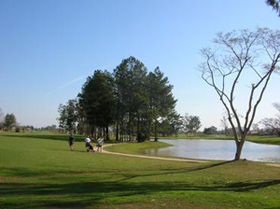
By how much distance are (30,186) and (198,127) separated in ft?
554

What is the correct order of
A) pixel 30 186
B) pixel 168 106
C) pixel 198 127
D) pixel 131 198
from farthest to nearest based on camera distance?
pixel 198 127 < pixel 168 106 < pixel 30 186 < pixel 131 198

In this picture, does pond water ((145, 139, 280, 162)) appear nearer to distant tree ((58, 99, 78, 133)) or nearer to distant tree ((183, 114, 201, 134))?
distant tree ((58, 99, 78, 133))

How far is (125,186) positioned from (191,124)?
161 metres

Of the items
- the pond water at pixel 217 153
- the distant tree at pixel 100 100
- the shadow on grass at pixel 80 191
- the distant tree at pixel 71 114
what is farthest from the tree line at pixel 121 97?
the shadow on grass at pixel 80 191

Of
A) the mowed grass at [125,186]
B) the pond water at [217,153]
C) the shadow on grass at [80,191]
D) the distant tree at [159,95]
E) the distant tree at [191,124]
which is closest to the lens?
the shadow on grass at [80,191]

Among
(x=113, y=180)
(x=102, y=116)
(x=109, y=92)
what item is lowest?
(x=113, y=180)

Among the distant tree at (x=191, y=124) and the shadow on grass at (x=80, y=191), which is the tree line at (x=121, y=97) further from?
the distant tree at (x=191, y=124)

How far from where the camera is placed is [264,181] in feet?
54.4

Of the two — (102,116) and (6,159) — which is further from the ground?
(102,116)

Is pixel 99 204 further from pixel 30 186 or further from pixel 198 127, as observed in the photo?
pixel 198 127

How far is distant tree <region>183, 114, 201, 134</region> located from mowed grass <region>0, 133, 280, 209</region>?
14877 cm

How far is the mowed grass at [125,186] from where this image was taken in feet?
31.9

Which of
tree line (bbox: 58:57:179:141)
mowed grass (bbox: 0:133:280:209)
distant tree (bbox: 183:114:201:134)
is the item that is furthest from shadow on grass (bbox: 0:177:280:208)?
distant tree (bbox: 183:114:201:134)

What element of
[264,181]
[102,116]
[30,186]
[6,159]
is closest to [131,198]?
[30,186]
